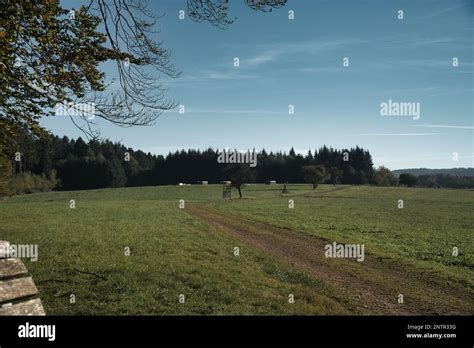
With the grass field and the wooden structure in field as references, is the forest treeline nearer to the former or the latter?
the grass field

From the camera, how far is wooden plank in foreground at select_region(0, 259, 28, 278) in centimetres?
551

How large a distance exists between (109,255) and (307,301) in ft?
29.6

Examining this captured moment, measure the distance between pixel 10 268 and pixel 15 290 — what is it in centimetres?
45

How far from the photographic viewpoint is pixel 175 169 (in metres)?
124

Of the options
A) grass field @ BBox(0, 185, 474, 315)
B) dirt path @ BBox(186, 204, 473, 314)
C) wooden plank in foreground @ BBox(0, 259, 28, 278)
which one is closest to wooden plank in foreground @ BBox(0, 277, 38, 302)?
wooden plank in foreground @ BBox(0, 259, 28, 278)

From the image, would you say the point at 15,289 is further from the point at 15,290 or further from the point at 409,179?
the point at 409,179

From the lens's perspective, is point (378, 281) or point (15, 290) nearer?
point (15, 290)

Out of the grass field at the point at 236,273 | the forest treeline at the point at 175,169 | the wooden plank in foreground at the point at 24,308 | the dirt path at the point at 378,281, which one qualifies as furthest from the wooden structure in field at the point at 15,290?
the forest treeline at the point at 175,169

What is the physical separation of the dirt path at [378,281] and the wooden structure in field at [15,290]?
27.2ft

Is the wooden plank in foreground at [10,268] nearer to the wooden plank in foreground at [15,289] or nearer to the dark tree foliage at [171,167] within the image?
the wooden plank in foreground at [15,289]

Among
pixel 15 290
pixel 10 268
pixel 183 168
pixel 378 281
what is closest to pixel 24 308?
pixel 15 290

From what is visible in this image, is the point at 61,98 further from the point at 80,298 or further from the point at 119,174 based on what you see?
the point at 119,174

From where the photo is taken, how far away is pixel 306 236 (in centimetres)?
2358
